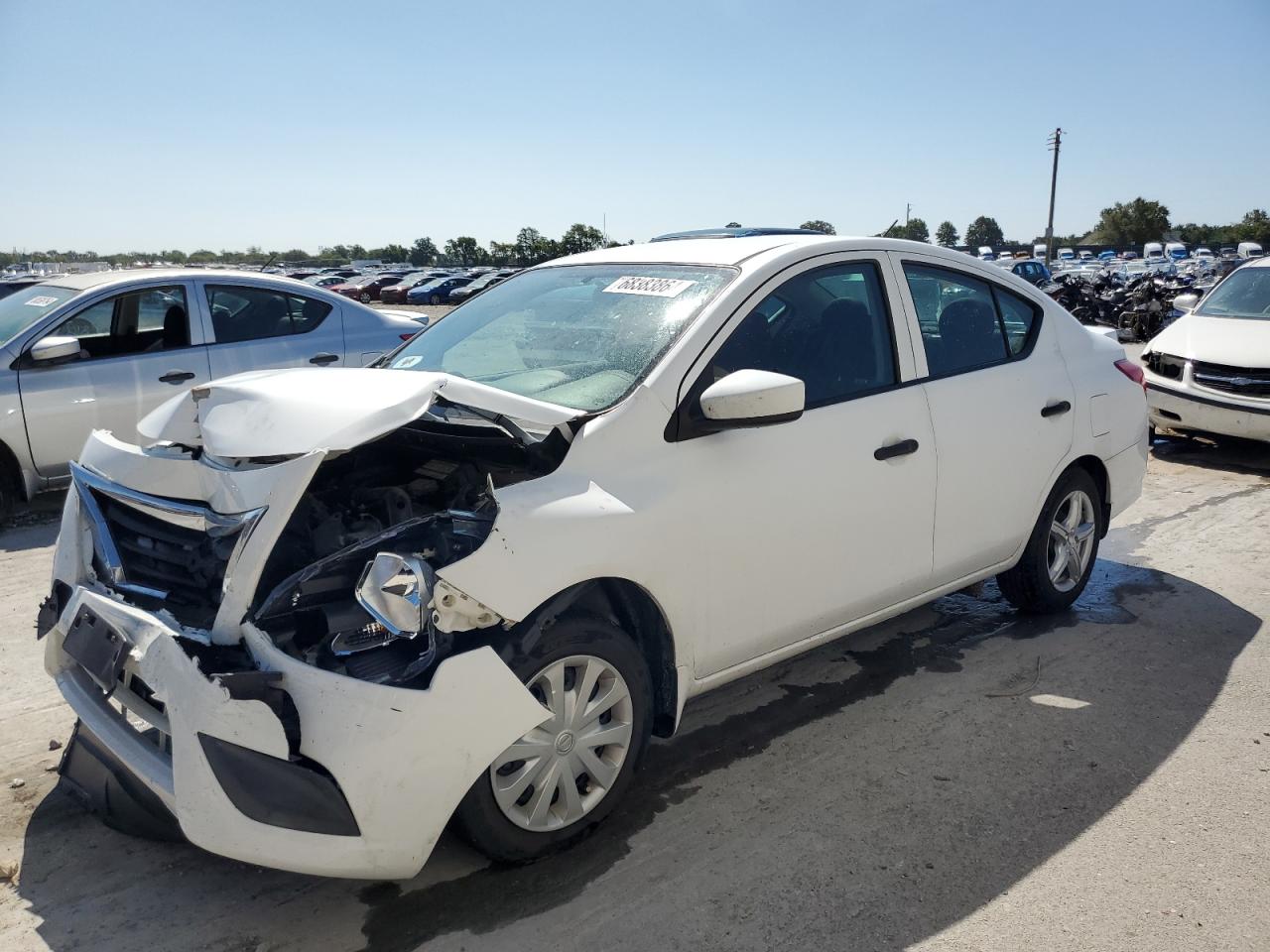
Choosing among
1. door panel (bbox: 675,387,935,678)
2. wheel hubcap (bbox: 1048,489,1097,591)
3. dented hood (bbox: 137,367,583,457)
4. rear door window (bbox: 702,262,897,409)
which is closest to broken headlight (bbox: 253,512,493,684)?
dented hood (bbox: 137,367,583,457)

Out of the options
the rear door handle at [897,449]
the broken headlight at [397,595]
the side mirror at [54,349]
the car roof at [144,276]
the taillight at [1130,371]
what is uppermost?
the car roof at [144,276]

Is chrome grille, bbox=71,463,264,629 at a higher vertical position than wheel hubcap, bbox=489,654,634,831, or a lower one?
higher

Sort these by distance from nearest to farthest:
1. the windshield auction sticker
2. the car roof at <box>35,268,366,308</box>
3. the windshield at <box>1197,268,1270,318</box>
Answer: the windshield auction sticker
the car roof at <box>35,268,366,308</box>
the windshield at <box>1197,268,1270,318</box>

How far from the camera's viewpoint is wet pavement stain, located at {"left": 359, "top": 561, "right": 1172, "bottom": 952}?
2.77 metres

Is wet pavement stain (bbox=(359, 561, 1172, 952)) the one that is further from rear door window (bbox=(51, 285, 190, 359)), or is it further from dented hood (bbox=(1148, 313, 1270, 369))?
rear door window (bbox=(51, 285, 190, 359))

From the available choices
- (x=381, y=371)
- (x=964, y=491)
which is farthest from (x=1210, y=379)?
(x=381, y=371)

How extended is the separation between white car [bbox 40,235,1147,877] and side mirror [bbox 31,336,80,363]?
359 centimetres

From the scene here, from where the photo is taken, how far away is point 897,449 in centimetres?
376

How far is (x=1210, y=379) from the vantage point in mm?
8281

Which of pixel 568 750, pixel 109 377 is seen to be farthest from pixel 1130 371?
pixel 109 377

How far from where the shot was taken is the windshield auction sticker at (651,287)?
3.59m

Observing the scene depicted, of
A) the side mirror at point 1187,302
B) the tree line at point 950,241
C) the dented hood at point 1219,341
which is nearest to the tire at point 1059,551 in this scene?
the dented hood at point 1219,341

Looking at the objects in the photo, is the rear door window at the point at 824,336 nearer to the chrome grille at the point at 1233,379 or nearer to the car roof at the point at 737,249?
the car roof at the point at 737,249

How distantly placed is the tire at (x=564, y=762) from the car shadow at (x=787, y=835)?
14 cm
